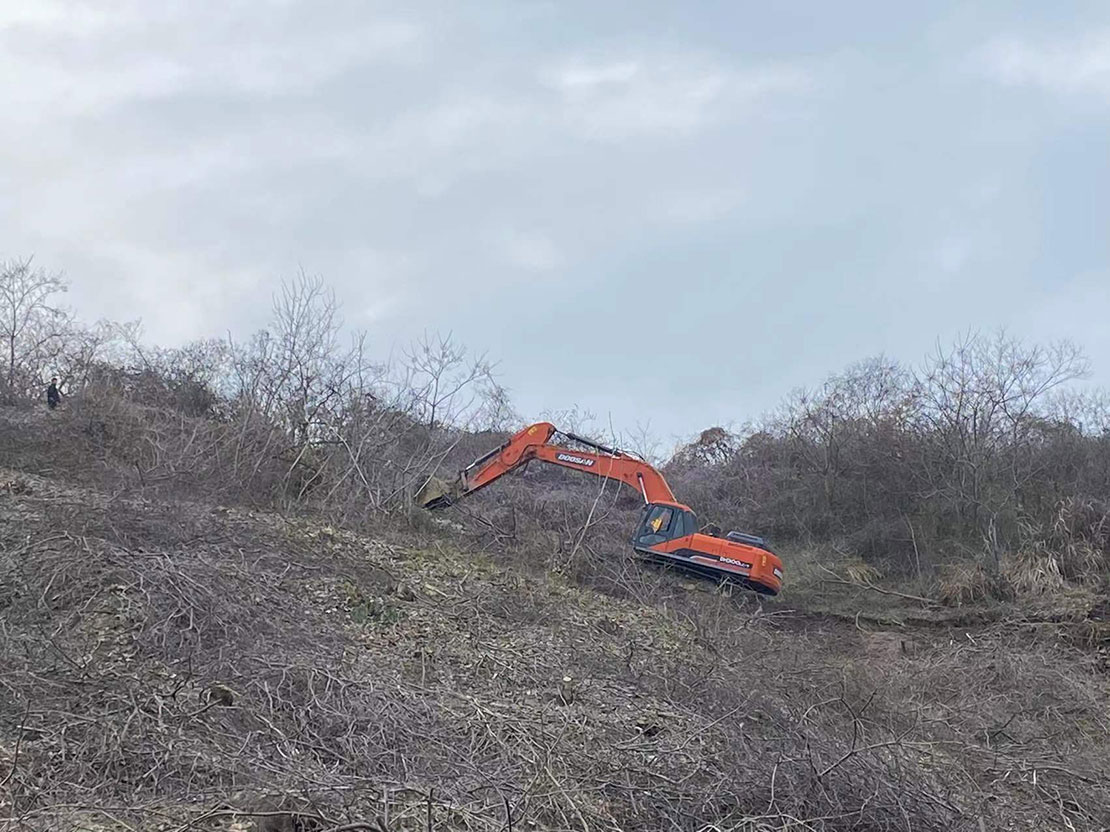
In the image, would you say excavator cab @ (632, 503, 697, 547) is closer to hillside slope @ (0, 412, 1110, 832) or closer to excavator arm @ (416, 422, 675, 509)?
excavator arm @ (416, 422, 675, 509)

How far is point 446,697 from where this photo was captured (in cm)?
689

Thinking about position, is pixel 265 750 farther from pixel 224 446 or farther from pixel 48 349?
pixel 48 349

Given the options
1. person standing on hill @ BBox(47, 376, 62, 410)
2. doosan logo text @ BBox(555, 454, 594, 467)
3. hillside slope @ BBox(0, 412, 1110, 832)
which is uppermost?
doosan logo text @ BBox(555, 454, 594, 467)

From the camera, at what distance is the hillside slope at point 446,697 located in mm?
5008

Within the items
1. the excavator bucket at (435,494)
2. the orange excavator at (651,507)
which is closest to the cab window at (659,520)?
the orange excavator at (651,507)

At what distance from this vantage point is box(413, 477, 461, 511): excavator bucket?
12.7 metres

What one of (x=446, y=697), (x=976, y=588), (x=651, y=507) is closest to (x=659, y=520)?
(x=651, y=507)

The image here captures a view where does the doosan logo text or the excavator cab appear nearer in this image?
the excavator cab

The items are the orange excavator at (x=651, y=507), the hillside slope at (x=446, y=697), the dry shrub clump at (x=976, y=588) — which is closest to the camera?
the hillside slope at (x=446, y=697)

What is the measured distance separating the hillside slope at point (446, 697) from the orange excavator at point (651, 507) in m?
0.55

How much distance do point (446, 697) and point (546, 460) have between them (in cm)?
648

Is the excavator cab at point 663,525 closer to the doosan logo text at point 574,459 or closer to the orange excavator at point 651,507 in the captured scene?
the orange excavator at point 651,507

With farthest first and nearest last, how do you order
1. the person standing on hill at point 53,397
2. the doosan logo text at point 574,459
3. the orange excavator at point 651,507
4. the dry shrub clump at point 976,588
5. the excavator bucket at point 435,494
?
1. the person standing on hill at point 53,397
2. the doosan logo text at point 574,459
3. the dry shrub clump at point 976,588
4. the excavator bucket at point 435,494
5. the orange excavator at point 651,507

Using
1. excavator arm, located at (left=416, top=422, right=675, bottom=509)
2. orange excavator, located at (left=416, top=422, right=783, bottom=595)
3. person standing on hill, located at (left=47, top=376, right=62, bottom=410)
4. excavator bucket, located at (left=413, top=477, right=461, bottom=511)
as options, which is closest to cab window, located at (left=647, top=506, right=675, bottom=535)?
orange excavator, located at (left=416, top=422, right=783, bottom=595)
